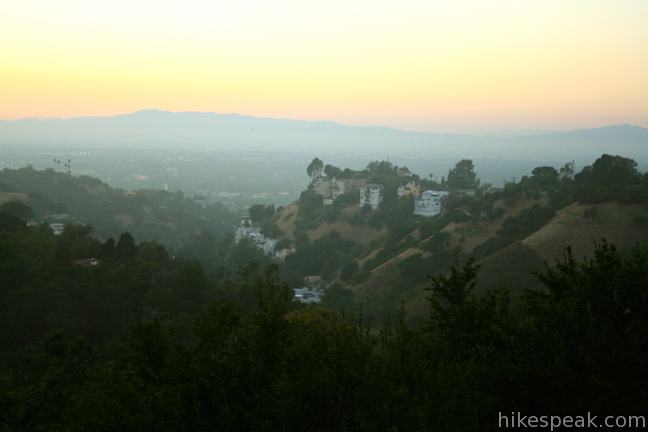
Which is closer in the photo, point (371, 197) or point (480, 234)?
point (480, 234)

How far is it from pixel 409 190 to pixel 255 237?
12440 mm

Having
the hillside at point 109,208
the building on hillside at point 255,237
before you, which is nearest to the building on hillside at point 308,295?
the building on hillside at point 255,237

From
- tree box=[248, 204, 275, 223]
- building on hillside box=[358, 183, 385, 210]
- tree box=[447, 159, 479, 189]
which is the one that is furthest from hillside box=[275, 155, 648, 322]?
tree box=[248, 204, 275, 223]

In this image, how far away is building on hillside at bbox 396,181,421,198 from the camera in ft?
151

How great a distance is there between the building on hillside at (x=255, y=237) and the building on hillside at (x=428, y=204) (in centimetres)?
1062

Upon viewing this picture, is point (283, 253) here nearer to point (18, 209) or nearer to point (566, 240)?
point (18, 209)

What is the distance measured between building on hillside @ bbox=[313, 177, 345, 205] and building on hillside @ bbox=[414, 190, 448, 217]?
8.27 m

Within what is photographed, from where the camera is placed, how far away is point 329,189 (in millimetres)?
51469

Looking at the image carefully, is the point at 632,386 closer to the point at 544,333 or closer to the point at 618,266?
the point at 544,333

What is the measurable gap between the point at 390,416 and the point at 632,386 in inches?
104

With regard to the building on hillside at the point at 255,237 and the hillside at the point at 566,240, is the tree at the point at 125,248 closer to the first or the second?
the hillside at the point at 566,240

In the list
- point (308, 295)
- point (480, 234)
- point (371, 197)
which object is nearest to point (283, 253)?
point (371, 197)

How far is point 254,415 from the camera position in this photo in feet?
20.4

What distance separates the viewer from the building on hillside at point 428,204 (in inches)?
1672
